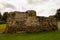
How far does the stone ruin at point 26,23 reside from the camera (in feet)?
71.9

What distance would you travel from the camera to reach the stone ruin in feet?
71.9

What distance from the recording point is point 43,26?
22.4m

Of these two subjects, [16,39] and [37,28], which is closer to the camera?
[16,39]

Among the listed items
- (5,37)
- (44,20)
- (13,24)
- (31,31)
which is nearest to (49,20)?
(44,20)

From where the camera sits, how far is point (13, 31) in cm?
2186

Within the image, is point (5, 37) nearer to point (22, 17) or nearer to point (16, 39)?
point (16, 39)

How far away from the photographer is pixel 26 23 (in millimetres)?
22031

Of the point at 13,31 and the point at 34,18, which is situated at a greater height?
the point at 34,18

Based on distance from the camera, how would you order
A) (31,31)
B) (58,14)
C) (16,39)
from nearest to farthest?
(16,39), (31,31), (58,14)

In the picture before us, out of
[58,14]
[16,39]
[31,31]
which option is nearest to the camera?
[16,39]

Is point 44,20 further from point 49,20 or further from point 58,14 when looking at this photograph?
point 58,14

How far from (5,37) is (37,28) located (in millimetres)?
Result: 4803

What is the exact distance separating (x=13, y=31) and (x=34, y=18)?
108 inches

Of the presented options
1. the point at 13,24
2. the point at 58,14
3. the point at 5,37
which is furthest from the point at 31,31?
the point at 58,14
